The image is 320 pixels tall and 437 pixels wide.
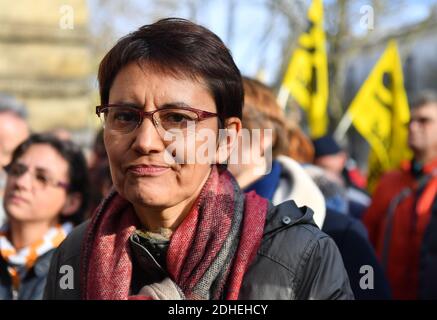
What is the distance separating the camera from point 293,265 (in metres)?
1.58

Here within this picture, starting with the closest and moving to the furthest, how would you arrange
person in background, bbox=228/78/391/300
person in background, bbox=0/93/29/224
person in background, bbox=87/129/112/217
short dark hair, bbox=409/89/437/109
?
person in background, bbox=228/78/391/300, person in background, bbox=87/129/112/217, person in background, bbox=0/93/29/224, short dark hair, bbox=409/89/437/109

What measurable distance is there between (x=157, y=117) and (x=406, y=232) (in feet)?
10.1

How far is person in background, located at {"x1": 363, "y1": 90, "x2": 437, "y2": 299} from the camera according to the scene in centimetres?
426

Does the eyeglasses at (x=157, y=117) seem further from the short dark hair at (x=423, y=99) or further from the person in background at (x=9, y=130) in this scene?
the short dark hair at (x=423, y=99)

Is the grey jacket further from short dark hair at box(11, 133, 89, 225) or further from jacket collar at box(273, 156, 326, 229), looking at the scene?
short dark hair at box(11, 133, 89, 225)

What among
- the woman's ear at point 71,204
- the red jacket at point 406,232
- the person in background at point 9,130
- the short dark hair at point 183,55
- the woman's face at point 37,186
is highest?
the short dark hair at point 183,55

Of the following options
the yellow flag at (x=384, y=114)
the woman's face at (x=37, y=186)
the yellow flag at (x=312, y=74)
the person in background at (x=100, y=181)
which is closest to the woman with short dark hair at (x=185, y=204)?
the woman's face at (x=37, y=186)

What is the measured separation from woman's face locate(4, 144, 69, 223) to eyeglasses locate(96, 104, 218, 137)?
59.9 inches

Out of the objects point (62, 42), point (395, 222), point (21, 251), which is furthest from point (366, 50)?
point (21, 251)

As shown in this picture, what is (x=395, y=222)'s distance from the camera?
4.44 meters

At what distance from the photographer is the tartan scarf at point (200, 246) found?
5.20 ft

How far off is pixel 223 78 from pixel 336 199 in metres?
1.77

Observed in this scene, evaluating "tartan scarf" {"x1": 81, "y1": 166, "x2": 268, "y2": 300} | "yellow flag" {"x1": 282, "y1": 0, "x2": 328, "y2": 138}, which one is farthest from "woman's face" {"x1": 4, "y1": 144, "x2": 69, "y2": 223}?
"yellow flag" {"x1": 282, "y1": 0, "x2": 328, "y2": 138}
